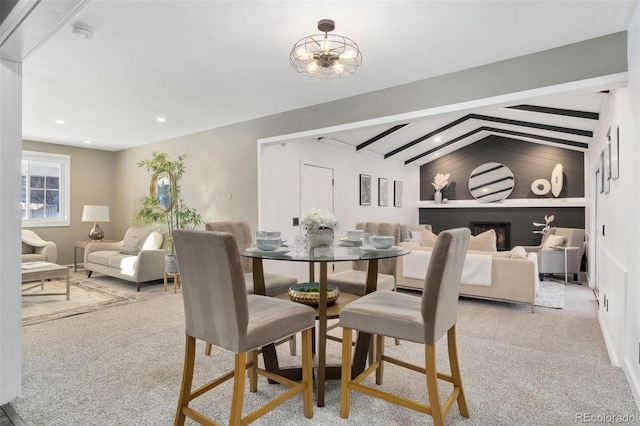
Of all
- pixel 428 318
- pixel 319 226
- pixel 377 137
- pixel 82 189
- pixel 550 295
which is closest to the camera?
pixel 428 318

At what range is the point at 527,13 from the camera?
241 cm

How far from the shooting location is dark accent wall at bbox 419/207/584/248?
23.9ft

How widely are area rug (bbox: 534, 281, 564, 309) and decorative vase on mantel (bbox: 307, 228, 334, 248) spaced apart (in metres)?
3.39

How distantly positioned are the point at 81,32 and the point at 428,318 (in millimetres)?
3056

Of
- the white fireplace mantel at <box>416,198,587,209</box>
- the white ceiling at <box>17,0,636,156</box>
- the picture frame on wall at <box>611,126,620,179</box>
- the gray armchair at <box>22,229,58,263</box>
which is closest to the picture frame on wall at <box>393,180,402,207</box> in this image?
the white fireplace mantel at <box>416,198,587,209</box>

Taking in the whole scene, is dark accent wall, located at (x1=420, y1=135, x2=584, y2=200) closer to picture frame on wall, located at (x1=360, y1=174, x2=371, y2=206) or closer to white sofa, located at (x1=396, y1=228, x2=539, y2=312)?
picture frame on wall, located at (x1=360, y1=174, x2=371, y2=206)

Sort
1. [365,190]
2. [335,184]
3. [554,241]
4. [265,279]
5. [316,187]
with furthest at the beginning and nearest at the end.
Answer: [365,190]
[335,184]
[554,241]
[316,187]
[265,279]

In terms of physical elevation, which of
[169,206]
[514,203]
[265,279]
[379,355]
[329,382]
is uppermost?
[514,203]

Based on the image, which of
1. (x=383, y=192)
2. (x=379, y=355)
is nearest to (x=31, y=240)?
(x=379, y=355)

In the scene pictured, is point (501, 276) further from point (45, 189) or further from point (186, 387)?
point (45, 189)

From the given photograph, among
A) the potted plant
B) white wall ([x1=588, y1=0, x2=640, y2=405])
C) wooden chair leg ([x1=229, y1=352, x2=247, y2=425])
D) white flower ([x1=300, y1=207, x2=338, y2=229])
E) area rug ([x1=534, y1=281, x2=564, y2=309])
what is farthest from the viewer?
the potted plant

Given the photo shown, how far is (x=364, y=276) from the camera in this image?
9.33ft

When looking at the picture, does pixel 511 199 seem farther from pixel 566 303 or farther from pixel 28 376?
pixel 28 376

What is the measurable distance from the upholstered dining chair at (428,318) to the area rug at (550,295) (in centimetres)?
312
